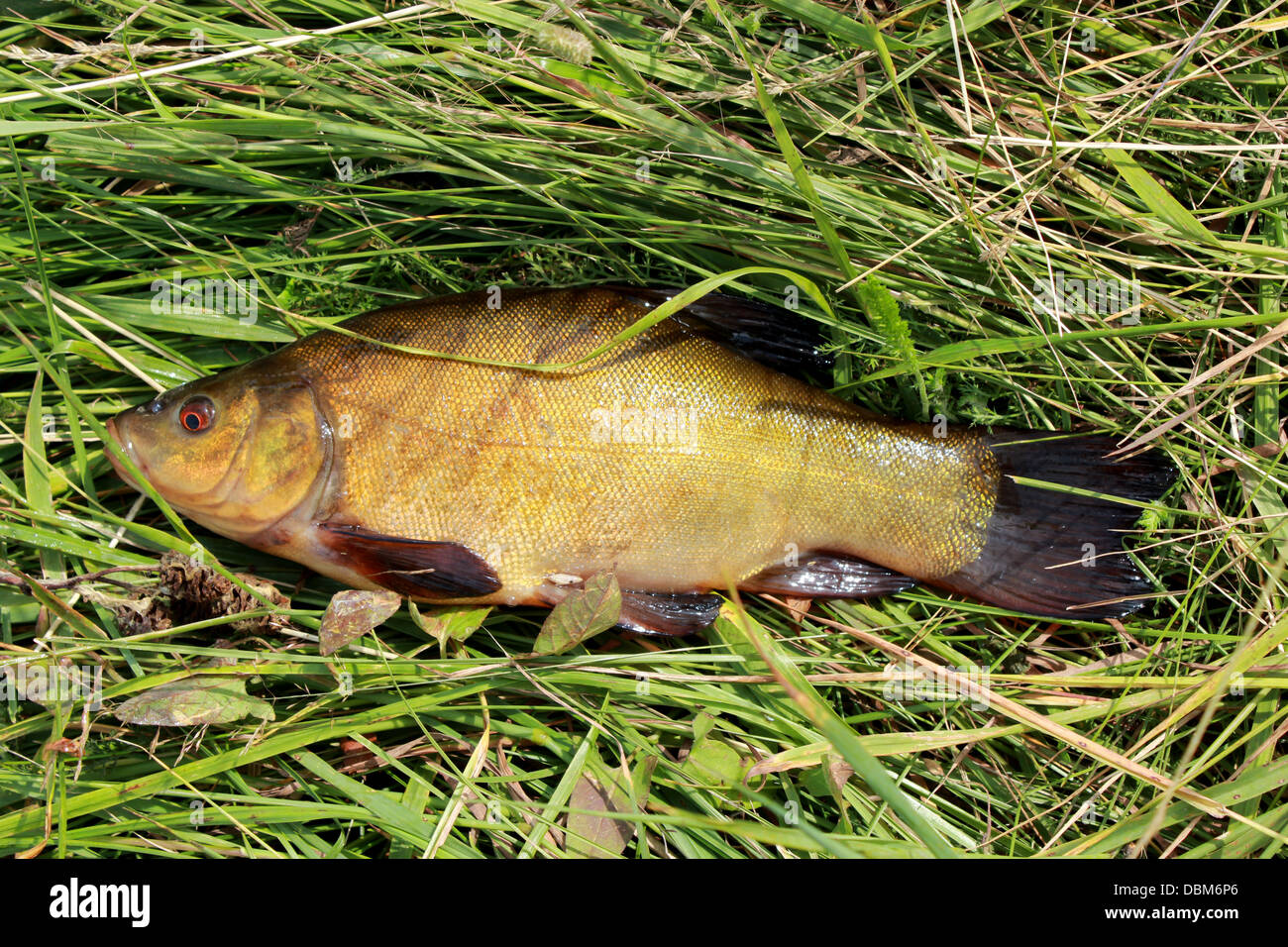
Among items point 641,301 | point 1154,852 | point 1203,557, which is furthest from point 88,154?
point 1154,852

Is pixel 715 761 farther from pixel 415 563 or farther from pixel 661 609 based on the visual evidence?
pixel 415 563

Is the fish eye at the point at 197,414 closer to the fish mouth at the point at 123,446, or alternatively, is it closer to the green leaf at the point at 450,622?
the fish mouth at the point at 123,446

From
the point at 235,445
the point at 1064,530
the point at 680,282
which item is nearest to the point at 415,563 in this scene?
the point at 235,445

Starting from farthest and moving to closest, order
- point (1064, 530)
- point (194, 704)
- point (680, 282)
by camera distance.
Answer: point (680, 282) < point (1064, 530) < point (194, 704)

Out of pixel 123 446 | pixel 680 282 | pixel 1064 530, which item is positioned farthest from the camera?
pixel 680 282

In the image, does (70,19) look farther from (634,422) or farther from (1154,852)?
(1154,852)

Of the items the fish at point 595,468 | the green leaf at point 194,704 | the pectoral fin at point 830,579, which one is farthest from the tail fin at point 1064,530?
the green leaf at point 194,704

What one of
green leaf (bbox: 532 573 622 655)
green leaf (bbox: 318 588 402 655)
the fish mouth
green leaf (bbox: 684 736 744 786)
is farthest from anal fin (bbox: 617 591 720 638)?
the fish mouth
